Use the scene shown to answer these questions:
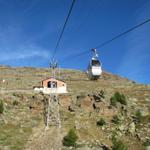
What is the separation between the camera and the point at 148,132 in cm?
5425

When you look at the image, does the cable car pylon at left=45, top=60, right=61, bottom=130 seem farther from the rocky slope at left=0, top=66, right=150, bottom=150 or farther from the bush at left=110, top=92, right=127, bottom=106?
the bush at left=110, top=92, right=127, bottom=106

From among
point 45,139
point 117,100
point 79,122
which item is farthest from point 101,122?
point 45,139

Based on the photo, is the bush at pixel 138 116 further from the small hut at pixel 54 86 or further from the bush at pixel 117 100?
the small hut at pixel 54 86

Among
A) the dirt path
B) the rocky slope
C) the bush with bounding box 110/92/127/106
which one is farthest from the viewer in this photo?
the bush with bounding box 110/92/127/106

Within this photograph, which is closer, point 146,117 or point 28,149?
point 28,149

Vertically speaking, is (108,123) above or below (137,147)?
above

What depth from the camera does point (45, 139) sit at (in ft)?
151

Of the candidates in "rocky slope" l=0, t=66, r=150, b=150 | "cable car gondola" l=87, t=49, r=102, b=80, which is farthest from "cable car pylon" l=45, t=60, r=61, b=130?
"cable car gondola" l=87, t=49, r=102, b=80

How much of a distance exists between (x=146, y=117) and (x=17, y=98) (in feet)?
76.4

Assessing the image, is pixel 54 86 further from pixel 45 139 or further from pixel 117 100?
pixel 45 139

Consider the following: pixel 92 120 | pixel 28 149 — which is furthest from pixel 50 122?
pixel 28 149

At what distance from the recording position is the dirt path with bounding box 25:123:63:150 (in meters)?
43.6

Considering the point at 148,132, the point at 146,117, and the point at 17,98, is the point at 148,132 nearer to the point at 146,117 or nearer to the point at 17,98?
the point at 146,117

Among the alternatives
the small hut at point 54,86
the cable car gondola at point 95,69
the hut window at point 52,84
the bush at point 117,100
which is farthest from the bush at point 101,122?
the cable car gondola at point 95,69
